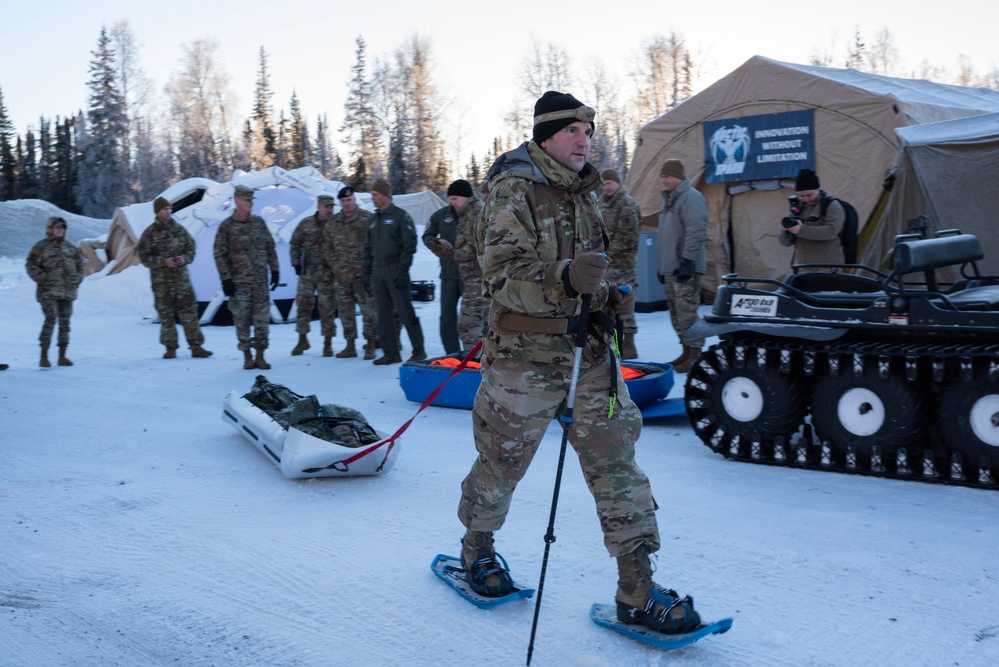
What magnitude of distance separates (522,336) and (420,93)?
49.9 m

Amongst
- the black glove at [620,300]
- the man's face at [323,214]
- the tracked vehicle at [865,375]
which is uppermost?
the man's face at [323,214]

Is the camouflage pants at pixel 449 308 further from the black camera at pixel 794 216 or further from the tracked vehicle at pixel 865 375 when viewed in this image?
the tracked vehicle at pixel 865 375

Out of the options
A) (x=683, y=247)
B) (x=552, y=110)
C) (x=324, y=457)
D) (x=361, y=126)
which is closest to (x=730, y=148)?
(x=683, y=247)

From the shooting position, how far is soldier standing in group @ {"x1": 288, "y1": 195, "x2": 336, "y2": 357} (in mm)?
11398

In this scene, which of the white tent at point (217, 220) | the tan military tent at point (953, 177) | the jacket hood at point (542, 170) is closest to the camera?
the jacket hood at point (542, 170)

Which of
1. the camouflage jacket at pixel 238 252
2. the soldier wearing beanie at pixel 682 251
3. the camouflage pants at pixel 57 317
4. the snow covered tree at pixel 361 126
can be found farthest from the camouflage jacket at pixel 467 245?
the snow covered tree at pixel 361 126

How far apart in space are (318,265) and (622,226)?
4316mm

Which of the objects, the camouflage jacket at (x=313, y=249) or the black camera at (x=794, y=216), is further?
the camouflage jacket at (x=313, y=249)

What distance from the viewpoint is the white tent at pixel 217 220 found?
16.3 metres

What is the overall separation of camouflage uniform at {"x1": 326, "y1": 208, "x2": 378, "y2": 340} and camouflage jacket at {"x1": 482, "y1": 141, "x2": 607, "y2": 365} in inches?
310

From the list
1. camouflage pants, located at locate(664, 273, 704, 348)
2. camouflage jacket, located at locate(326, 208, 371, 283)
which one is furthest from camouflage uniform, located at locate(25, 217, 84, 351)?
camouflage pants, located at locate(664, 273, 704, 348)

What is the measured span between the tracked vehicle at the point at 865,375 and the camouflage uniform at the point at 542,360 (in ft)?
8.95

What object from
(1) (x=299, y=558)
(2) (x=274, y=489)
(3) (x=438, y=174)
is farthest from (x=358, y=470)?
(3) (x=438, y=174)

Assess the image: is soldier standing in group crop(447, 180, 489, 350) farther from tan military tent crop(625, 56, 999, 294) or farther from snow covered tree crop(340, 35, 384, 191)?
snow covered tree crop(340, 35, 384, 191)
